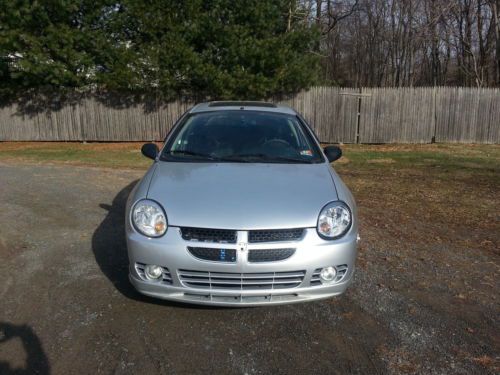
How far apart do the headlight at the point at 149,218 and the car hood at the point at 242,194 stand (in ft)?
0.20

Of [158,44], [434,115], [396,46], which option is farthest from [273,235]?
[396,46]

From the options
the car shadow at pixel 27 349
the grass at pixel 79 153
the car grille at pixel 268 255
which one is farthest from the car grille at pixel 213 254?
the grass at pixel 79 153

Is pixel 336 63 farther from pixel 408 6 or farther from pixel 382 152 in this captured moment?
pixel 382 152

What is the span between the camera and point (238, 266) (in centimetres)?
285

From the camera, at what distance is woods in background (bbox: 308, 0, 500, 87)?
92.5 ft

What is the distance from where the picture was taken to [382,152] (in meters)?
13.5

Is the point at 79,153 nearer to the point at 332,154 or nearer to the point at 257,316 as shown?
the point at 332,154

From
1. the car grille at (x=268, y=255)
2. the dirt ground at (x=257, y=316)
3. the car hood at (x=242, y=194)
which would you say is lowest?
the dirt ground at (x=257, y=316)

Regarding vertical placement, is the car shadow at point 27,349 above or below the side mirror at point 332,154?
below

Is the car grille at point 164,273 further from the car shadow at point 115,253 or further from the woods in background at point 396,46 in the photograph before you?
the woods in background at point 396,46

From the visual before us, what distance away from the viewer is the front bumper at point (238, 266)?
113 inches

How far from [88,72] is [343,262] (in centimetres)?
1409

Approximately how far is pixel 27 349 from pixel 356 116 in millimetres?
14175

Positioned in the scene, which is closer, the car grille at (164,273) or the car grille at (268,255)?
the car grille at (268,255)
